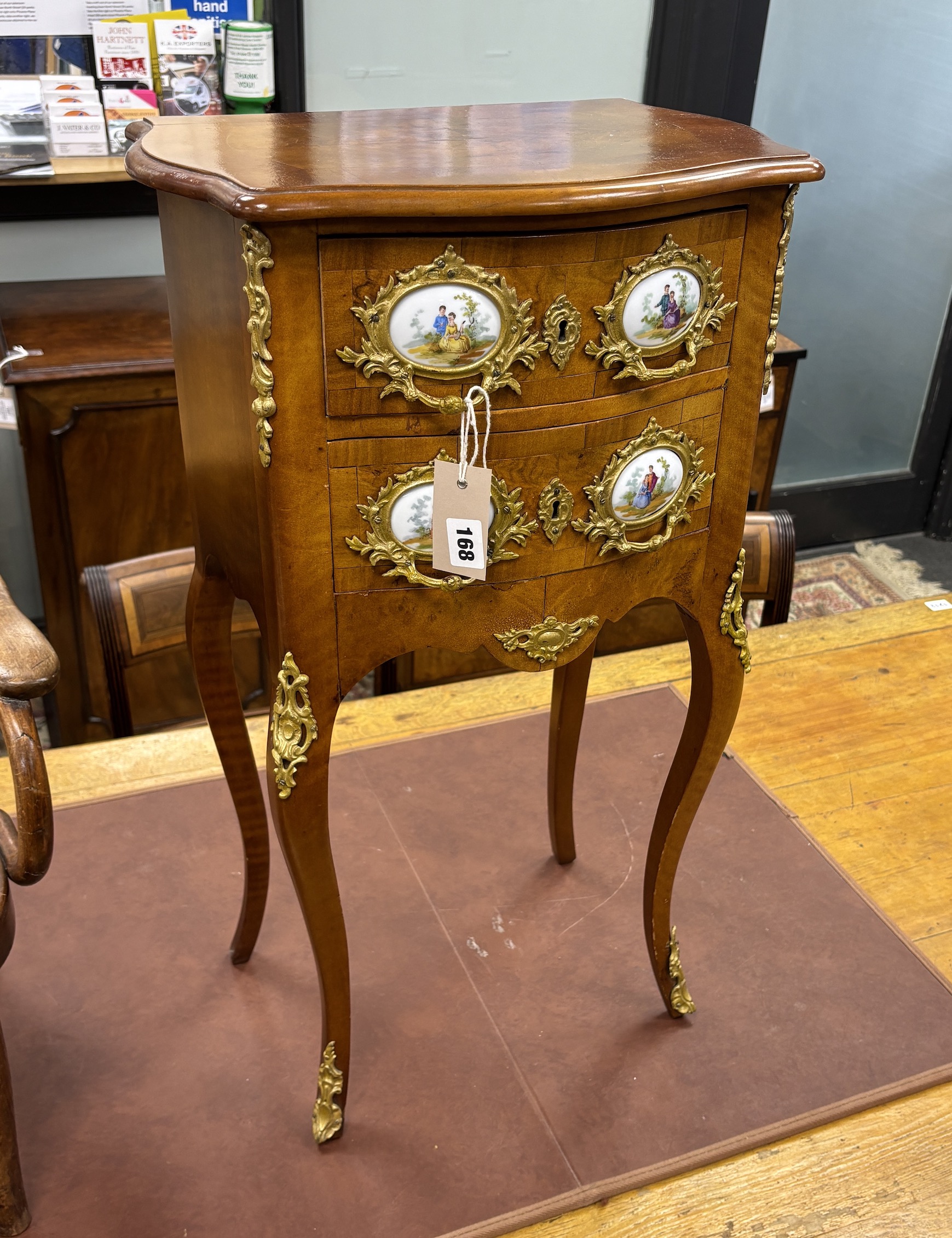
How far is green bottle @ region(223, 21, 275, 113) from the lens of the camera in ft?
6.89

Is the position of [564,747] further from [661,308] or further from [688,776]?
[661,308]

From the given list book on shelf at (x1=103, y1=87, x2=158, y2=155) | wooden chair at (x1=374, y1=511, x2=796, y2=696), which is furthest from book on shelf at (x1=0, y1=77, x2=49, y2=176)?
wooden chair at (x1=374, y1=511, x2=796, y2=696)

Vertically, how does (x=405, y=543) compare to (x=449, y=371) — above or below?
below

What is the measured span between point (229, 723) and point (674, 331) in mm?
662

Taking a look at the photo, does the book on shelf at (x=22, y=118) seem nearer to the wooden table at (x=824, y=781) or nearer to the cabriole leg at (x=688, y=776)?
the wooden table at (x=824, y=781)

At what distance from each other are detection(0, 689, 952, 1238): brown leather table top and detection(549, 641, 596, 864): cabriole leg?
51 mm

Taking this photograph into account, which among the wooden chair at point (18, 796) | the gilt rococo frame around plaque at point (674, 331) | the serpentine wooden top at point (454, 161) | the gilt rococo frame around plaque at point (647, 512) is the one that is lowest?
the wooden chair at point (18, 796)

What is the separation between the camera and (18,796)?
979 mm

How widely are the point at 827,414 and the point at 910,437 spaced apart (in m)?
0.29

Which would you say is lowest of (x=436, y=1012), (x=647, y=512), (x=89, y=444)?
(x=436, y=1012)

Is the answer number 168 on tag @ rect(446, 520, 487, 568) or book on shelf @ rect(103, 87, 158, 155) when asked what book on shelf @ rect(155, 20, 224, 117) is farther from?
number 168 on tag @ rect(446, 520, 487, 568)

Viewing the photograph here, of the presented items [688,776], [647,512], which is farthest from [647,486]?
[688,776]

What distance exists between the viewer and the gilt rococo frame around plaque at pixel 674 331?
0.93m

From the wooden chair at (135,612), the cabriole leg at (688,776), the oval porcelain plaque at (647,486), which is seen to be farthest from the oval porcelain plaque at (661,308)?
the wooden chair at (135,612)
